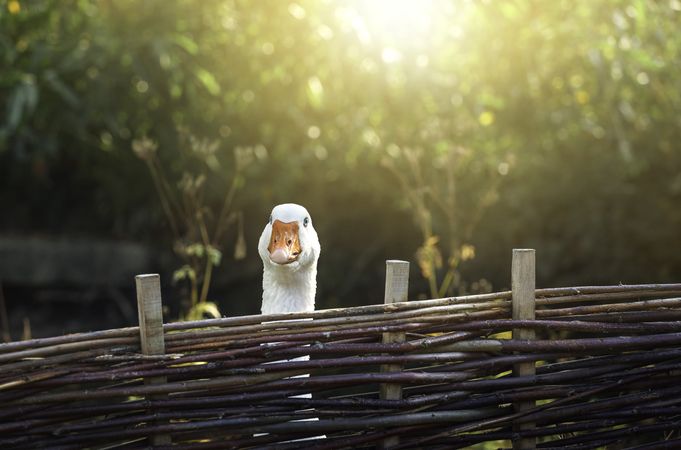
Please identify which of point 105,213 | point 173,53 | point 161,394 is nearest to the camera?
point 161,394

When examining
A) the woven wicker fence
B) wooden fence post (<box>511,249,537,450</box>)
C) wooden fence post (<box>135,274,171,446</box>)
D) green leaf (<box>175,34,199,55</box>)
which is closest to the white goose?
the woven wicker fence

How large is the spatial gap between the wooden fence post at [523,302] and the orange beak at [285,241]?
0.49 metres

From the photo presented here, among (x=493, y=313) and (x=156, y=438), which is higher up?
(x=493, y=313)

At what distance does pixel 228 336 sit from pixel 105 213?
A: 4516mm

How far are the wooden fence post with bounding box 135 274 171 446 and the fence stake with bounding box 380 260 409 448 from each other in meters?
0.46

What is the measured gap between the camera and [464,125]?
403cm

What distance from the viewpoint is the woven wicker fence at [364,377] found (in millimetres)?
1566

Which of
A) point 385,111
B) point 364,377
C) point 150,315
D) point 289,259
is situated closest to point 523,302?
point 364,377

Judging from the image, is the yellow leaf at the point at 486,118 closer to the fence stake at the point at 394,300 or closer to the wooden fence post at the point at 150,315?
the fence stake at the point at 394,300

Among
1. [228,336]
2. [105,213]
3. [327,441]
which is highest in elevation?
[105,213]

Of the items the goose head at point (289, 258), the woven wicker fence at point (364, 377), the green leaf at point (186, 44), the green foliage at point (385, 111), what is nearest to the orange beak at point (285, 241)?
the goose head at point (289, 258)

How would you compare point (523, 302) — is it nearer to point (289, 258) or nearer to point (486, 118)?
point (289, 258)

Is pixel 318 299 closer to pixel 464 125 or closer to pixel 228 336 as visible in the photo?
pixel 464 125

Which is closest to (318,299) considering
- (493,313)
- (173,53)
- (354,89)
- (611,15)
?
(354,89)
